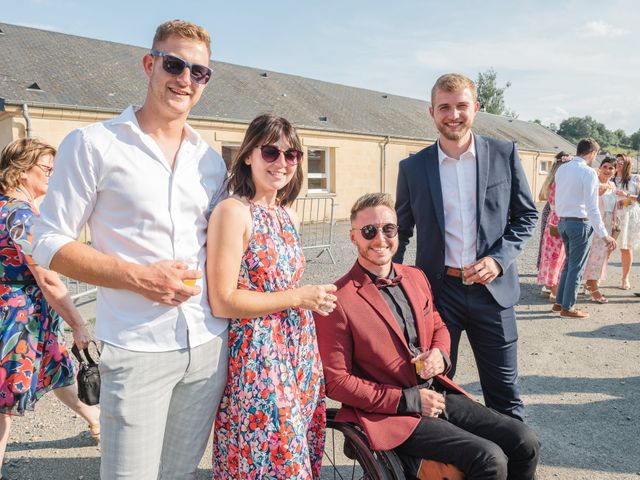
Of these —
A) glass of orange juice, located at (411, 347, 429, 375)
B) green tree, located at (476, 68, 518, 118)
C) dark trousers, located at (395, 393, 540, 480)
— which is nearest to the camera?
dark trousers, located at (395, 393, 540, 480)

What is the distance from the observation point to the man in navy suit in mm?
2760

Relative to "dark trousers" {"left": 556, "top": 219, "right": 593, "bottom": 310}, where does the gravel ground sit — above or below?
below

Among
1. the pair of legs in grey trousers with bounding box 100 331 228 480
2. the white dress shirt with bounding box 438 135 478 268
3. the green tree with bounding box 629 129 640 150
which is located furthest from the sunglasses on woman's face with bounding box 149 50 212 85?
the green tree with bounding box 629 129 640 150

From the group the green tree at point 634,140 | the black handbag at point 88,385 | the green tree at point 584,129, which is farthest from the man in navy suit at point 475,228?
the green tree at point 634,140

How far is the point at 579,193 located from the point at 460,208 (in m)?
4.02

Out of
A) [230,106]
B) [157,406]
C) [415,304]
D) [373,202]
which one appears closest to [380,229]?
[373,202]

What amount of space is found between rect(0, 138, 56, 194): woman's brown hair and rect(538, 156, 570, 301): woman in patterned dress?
6.41 metres

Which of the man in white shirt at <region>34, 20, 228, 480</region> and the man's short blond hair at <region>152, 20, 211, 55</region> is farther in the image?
the man's short blond hair at <region>152, 20, 211, 55</region>

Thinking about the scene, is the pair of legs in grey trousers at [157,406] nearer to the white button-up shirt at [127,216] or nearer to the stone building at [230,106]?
the white button-up shirt at [127,216]

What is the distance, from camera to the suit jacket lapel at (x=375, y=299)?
8.09ft

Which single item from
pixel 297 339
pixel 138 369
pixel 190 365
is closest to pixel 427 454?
pixel 297 339

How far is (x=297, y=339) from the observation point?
2080 millimetres

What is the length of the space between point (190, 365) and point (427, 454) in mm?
1184

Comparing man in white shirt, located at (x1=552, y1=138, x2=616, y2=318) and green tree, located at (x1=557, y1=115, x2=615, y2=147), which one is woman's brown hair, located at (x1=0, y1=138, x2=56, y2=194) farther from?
green tree, located at (x1=557, y1=115, x2=615, y2=147)
